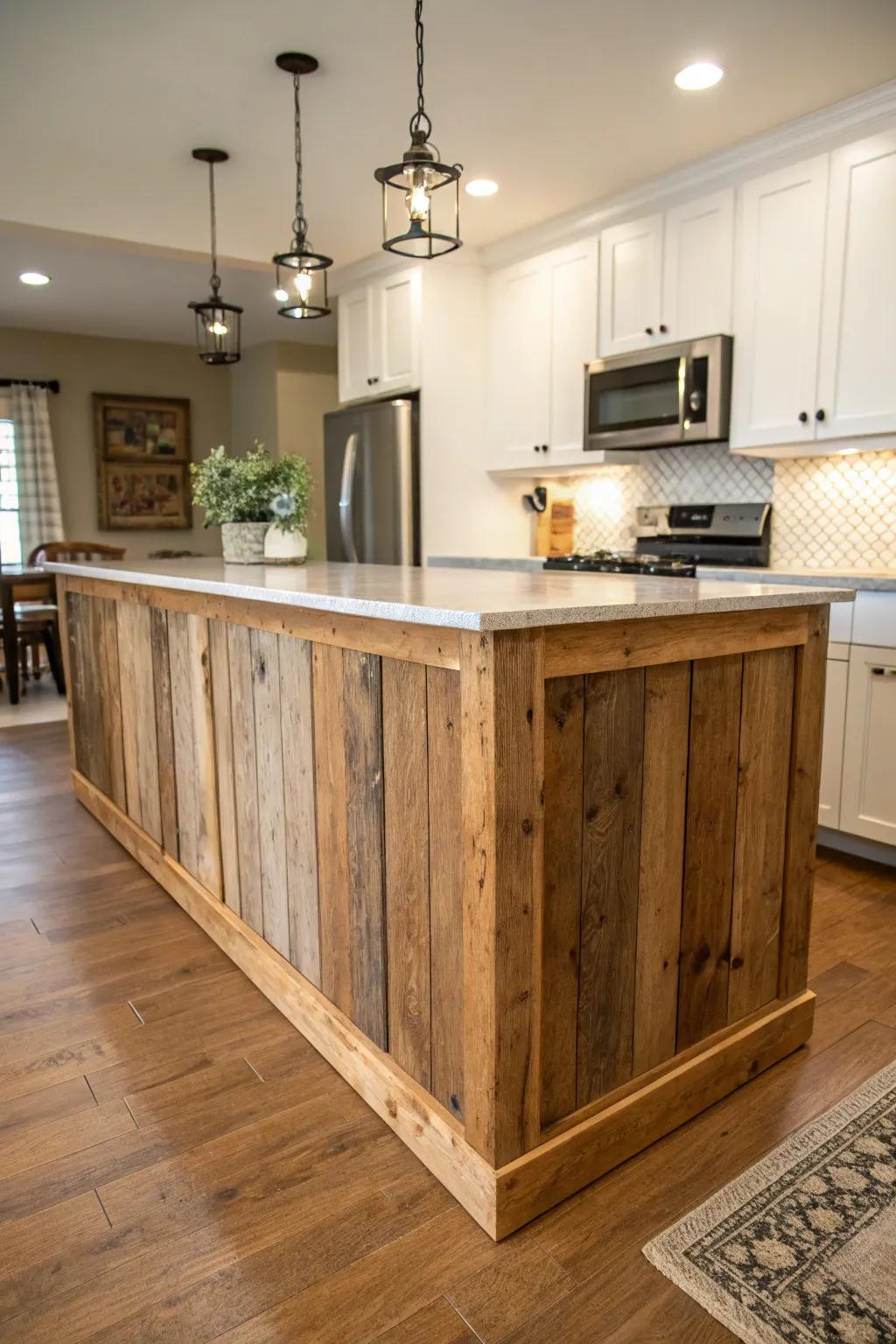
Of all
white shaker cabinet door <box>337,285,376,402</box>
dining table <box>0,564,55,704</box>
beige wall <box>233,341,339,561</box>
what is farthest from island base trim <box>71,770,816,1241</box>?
beige wall <box>233,341,339,561</box>

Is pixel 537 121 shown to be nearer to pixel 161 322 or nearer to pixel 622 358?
pixel 622 358

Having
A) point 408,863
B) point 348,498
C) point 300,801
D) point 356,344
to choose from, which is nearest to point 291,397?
point 356,344

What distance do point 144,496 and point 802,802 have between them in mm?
6982

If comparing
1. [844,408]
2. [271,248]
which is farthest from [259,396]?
[844,408]

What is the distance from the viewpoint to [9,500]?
7191mm

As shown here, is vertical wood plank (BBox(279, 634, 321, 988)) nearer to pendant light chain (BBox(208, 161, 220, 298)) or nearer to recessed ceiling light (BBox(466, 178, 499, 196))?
pendant light chain (BBox(208, 161, 220, 298))

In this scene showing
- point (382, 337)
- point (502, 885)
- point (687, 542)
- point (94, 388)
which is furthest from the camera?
point (94, 388)

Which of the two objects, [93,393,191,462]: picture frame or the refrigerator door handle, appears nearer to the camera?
the refrigerator door handle

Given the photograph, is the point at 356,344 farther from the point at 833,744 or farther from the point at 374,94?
the point at 833,744

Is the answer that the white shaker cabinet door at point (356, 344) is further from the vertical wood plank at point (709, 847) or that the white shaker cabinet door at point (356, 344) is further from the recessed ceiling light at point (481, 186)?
the vertical wood plank at point (709, 847)

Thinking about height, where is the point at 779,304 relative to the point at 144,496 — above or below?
above

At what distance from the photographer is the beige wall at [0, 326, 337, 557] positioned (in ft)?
23.8

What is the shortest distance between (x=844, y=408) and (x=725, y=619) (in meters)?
2.02

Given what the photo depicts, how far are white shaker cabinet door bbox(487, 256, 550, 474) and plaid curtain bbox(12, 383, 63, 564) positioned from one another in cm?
410
